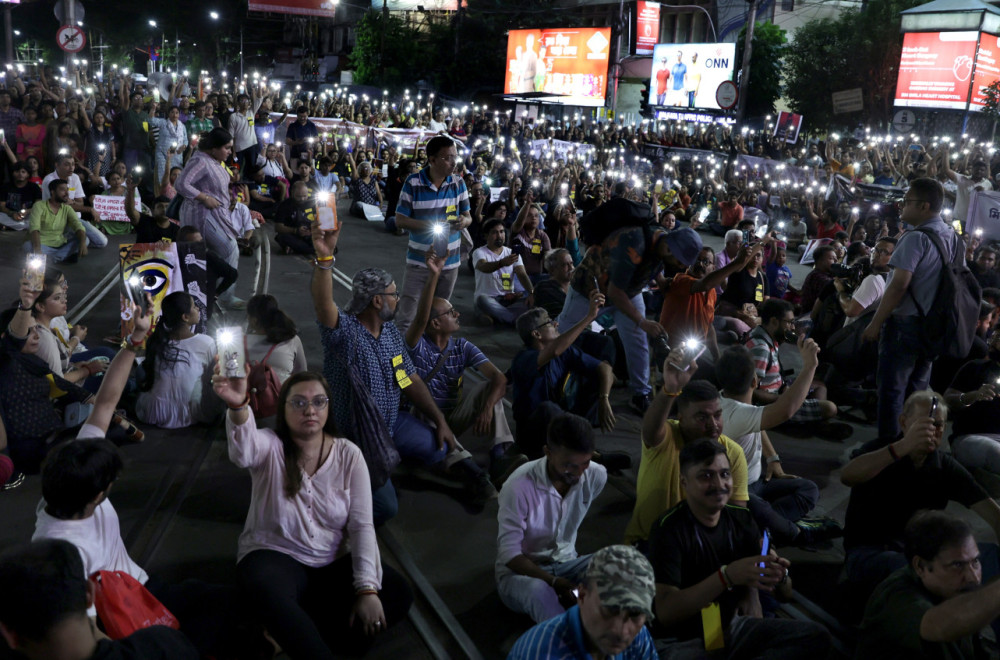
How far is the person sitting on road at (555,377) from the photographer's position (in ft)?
18.8

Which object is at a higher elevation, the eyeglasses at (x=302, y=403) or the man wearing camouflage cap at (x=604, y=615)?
the eyeglasses at (x=302, y=403)

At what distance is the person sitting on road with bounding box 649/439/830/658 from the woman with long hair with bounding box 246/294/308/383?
3241 millimetres

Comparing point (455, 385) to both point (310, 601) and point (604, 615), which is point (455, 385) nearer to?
point (310, 601)

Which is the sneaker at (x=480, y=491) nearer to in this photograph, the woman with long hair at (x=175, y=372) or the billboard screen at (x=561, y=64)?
the woman with long hair at (x=175, y=372)

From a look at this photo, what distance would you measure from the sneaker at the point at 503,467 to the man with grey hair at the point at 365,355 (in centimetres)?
24

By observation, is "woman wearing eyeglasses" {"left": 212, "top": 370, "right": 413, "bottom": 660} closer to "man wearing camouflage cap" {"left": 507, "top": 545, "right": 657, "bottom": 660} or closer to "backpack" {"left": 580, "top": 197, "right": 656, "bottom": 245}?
"man wearing camouflage cap" {"left": 507, "top": 545, "right": 657, "bottom": 660}

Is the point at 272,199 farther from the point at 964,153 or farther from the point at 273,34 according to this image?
the point at 273,34

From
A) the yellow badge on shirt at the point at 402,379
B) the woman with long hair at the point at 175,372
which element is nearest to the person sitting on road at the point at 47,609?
the yellow badge on shirt at the point at 402,379

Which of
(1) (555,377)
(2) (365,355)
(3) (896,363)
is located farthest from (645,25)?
(2) (365,355)

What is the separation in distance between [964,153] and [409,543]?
54.7 feet

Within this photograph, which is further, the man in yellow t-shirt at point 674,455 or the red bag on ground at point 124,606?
the man in yellow t-shirt at point 674,455

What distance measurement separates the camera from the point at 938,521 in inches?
125

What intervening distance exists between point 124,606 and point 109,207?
36.6 feet

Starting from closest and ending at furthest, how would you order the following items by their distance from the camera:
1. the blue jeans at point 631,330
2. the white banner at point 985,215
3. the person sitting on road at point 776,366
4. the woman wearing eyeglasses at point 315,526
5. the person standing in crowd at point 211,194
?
the woman wearing eyeglasses at point 315,526 < the blue jeans at point 631,330 < the person sitting on road at point 776,366 < the person standing in crowd at point 211,194 < the white banner at point 985,215
